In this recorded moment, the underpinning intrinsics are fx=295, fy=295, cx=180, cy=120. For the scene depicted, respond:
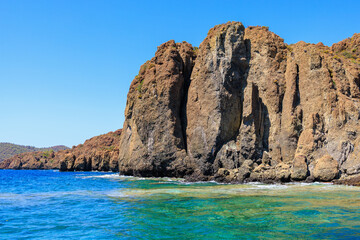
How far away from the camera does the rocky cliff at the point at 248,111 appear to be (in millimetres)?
39594

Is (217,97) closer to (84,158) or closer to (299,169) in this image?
(299,169)

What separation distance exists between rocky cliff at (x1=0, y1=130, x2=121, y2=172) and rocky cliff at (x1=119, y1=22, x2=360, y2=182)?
55.2m

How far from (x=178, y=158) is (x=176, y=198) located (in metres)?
26.0

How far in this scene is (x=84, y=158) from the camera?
391 feet

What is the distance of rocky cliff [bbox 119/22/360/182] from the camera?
39.6m

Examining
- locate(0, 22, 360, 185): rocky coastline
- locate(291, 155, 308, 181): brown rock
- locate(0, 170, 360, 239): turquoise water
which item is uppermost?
locate(0, 22, 360, 185): rocky coastline

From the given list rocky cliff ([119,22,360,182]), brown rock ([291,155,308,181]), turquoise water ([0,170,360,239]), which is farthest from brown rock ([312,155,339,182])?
turquoise water ([0,170,360,239])

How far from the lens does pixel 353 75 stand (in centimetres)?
4294

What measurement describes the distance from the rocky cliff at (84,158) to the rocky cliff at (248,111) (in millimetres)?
55169

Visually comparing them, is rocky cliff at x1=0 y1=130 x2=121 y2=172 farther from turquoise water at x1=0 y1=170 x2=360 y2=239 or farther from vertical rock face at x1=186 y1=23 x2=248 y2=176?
turquoise water at x1=0 y1=170 x2=360 y2=239

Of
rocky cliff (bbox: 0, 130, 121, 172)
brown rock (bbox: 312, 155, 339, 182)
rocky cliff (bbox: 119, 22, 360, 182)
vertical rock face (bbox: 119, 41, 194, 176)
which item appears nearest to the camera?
brown rock (bbox: 312, 155, 339, 182)

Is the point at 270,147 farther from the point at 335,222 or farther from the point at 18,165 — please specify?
the point at 18,165

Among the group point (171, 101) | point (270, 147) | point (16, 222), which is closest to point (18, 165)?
point (171, 101)

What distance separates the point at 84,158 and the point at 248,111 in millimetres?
89478
